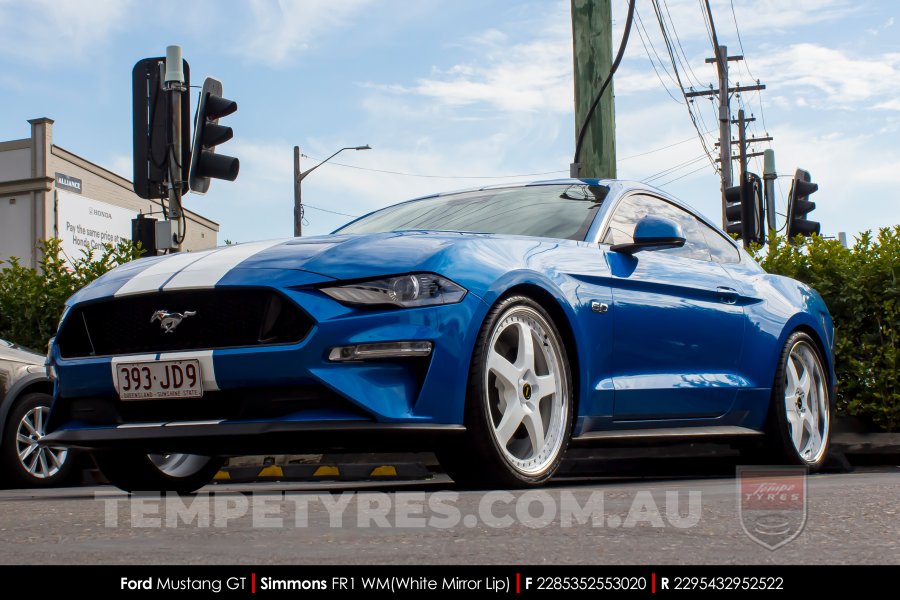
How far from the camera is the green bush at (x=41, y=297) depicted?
9.95m

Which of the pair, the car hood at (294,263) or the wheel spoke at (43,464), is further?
the wheel spoke at (43,464)

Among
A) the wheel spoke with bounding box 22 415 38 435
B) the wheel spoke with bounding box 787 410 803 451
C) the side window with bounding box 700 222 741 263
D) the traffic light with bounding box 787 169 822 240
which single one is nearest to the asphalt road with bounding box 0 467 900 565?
the wheel spoke with bounding box 787 410 803 451

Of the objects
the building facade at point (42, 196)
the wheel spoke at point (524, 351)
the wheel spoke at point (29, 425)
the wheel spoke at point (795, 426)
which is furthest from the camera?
the building facade at point (42, 196)

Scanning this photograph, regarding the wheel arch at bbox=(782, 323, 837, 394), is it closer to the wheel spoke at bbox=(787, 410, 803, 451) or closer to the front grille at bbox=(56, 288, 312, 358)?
the wheel spoke at bbox=(787, 410, 803, 451)

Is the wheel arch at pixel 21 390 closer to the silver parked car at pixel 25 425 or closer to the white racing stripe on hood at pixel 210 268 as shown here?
the silver parked car at pixel 25 425

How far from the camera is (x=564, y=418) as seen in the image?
185 inches

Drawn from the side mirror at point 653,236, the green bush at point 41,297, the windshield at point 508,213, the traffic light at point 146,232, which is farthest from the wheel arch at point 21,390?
the side mirror at point 653,236

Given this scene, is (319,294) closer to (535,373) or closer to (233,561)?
(535,373)

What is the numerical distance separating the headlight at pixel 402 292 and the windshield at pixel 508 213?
43.6 inches

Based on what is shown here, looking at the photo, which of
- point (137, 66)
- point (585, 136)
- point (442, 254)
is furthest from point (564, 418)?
point (137, 66)

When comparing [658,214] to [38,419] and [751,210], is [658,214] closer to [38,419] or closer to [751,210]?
[38,419]

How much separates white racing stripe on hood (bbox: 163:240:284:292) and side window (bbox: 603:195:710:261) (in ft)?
5.46

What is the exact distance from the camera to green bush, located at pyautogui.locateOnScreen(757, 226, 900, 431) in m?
7.85

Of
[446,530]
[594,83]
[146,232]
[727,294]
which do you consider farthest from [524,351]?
[594,83]
